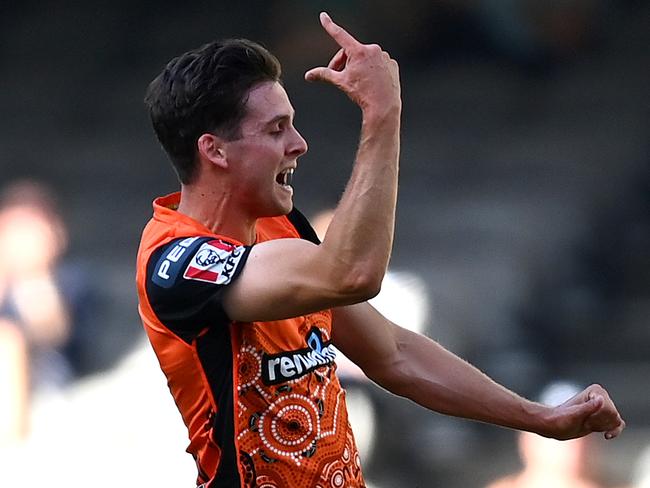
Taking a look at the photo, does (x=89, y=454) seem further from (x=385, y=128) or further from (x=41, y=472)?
(x=385, y=128)

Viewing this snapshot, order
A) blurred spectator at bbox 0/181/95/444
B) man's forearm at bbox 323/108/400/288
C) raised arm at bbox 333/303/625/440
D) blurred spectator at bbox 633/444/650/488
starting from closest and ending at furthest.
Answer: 1. man's forearm at bbox 323/108/400/288
2. raised arm at bbox 333/303/625/440
3. blurred spectator at bbox 633/444/650/488
4. blurred spectator at bbox 0/181/95/444

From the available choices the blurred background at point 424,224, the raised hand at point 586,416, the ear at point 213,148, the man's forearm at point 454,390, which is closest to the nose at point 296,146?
the ear at point 213,148

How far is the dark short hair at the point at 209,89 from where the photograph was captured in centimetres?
196

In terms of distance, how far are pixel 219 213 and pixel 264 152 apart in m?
0.13

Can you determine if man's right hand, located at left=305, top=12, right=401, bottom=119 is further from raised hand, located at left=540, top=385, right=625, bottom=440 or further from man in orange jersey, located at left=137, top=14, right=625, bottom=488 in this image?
raised hand, located at left=540, top=385, right=625, bottom=440

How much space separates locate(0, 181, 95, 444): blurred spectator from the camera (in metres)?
4.21

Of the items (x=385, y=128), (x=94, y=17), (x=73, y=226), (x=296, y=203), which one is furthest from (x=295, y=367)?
(x=94, y=17)

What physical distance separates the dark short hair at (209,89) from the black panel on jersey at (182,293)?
0.64ft

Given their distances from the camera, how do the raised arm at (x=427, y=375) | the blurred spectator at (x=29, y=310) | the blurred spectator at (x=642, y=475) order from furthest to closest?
the blurred spectator at (x=29, y=310)
the blurred spectator at (x=642, y=475)
the raised arm at (x=427, y=375)

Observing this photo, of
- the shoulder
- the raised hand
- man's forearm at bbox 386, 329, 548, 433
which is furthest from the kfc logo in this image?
the raised hand

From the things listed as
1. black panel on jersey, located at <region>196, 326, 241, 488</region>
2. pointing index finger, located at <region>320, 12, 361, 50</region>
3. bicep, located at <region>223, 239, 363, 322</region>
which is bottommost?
black panel on jersey, located at <region>196, 326, 241, 488</region>

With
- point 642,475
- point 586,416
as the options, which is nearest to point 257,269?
point 586,416

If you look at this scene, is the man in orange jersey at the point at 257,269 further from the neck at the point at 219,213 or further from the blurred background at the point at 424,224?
the blurred background at the point at 424,224

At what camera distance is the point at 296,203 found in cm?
427
